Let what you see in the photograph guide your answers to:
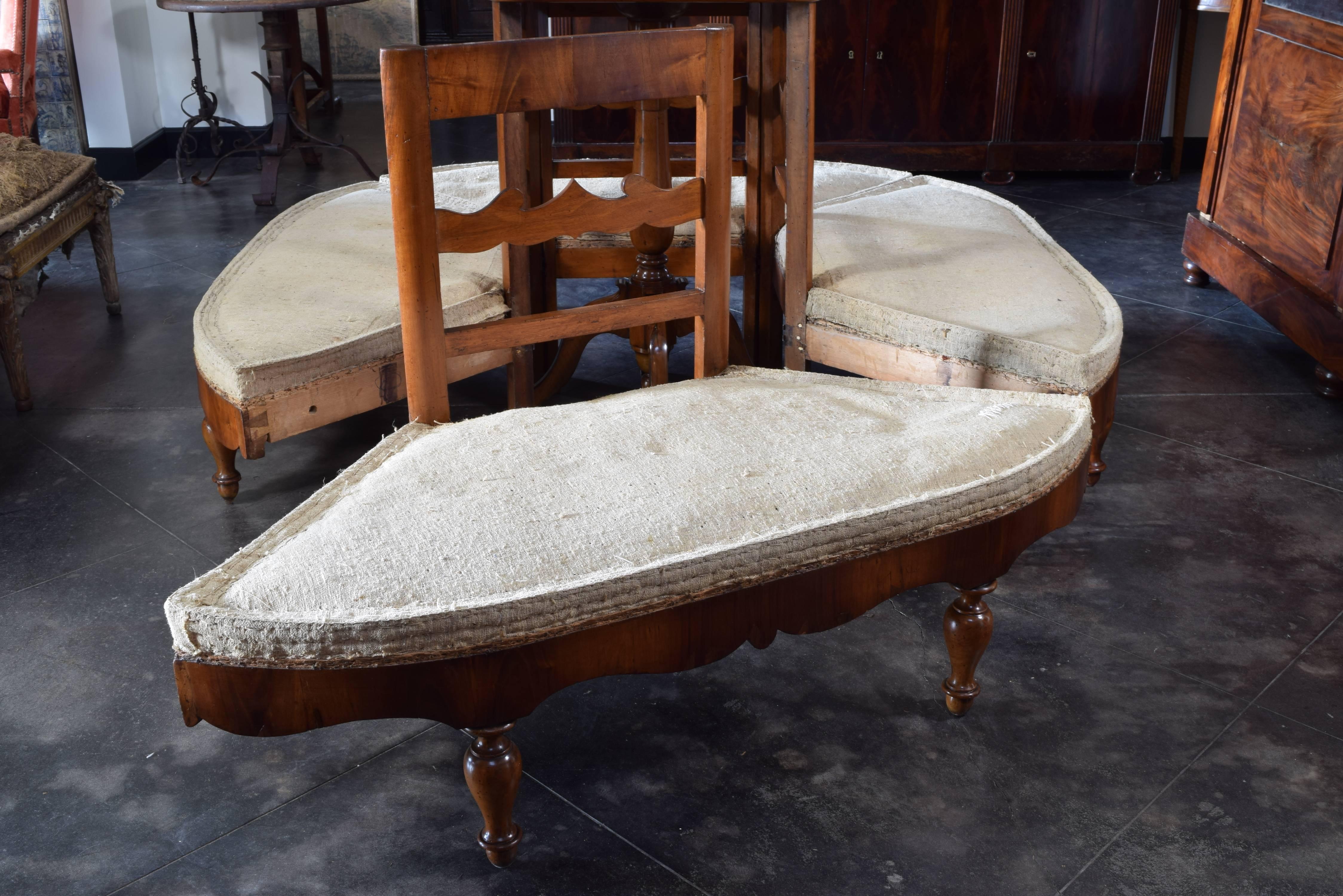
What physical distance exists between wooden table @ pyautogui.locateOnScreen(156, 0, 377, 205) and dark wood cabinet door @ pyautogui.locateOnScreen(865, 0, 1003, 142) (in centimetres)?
214

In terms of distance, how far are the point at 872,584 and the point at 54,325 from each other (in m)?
2.81

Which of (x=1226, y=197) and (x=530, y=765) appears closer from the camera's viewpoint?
(x=530, y=765)

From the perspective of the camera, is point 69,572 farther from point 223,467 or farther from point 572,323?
point 572,323

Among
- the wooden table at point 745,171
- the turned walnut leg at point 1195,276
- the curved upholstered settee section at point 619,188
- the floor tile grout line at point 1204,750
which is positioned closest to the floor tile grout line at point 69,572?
the wooden table at point 745,171

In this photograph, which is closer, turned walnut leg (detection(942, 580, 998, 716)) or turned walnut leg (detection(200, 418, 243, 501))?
turned walnut leg (detection(942, 580, 998, 716))

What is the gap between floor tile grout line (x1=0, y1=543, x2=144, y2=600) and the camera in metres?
2.03

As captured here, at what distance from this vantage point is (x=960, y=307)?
211 centimetres

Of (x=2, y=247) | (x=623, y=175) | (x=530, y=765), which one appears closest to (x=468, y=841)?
(x=530, y=765)

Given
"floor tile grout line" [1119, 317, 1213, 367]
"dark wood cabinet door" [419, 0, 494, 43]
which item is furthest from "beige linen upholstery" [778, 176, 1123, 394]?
"dark wood cabinet door" [419, 0, 494, 43]

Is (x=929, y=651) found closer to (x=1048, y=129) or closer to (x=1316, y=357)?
(x=1316, y=357)

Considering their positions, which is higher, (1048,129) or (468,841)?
(1048,129)

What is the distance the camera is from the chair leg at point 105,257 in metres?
3.18

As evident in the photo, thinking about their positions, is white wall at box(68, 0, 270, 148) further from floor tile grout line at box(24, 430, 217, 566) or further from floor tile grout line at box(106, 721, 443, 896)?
floor tile grout line at box(106, 721, 443, 896)

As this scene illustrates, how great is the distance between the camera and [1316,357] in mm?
2801
